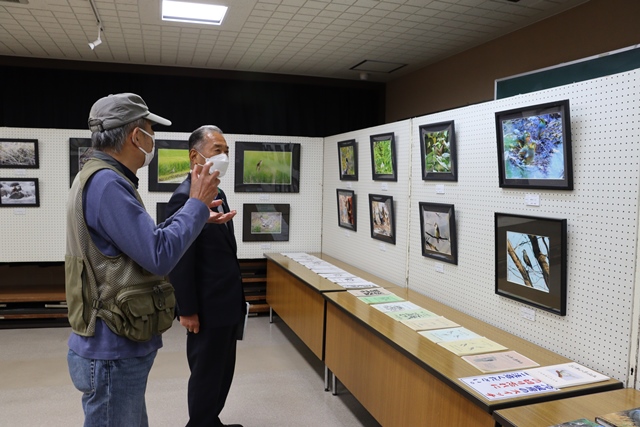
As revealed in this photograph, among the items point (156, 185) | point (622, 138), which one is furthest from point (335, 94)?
point (622, 138)

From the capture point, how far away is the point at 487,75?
519 centimetres

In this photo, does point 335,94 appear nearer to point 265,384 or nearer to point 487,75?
point 487,75

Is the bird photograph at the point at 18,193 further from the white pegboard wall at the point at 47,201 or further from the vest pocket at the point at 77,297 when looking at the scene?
the vest pocket at the point at 77,297

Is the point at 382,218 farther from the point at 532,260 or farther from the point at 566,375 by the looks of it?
the point at 566,375

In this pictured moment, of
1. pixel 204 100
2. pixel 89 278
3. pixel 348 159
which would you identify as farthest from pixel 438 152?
pixel 204 100

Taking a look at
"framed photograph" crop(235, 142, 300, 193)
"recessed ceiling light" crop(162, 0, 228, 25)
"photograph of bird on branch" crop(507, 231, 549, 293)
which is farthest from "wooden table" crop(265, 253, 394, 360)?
"recessed ceiling light" crop(162, 0, 228, 25)

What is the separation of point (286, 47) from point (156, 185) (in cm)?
219

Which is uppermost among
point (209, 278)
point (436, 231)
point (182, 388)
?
point (436, 231)

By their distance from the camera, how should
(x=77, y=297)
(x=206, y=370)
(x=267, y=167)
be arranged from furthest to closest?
1. (x=267, y=167)
2. (x=206, y=370)
3. (x=77, y=297)

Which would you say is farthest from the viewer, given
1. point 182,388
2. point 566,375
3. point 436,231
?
point 182,388

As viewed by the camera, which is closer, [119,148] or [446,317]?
[119,148]

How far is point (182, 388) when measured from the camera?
3629 mm

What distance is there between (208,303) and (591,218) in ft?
6.32

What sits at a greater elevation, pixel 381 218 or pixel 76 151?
pixel 76 151
